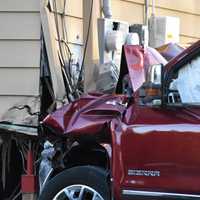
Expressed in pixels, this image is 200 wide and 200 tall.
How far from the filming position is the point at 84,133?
20.2ft

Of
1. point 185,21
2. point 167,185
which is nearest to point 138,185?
point 167,185

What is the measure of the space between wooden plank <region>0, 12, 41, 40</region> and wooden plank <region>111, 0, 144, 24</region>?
2771mm

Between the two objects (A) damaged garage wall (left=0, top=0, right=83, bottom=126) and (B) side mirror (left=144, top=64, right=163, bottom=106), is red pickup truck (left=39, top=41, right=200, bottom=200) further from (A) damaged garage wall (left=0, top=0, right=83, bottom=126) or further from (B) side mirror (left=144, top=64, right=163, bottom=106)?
(A) damaged garage wall (left=0, top=0, right=83, bottom=126)

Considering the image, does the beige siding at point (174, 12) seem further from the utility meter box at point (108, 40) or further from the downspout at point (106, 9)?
the utility meter box at point (108, 40)

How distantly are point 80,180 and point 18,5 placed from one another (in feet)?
9.05

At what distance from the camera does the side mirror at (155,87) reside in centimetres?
559

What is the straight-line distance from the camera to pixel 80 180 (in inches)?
235

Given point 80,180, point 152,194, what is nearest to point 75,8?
point 80,180

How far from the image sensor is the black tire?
5.89 m

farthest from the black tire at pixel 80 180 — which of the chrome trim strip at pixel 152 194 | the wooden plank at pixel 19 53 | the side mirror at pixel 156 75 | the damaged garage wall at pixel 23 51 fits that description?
the wooden plank at pixel 19 53

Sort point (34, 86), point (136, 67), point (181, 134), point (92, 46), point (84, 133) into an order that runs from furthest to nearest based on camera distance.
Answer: point (92, 46) → point (34, 86) → point (136, 67) → point (84, 133) → point (181, 134)

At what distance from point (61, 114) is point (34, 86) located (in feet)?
4.98

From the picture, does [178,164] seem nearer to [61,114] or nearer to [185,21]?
[61,114]

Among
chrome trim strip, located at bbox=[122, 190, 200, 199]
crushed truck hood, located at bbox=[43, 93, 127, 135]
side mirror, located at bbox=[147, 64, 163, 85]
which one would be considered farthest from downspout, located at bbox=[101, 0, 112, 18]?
chrome trim strip, located at bbox=[122, 190, 200, 199]
